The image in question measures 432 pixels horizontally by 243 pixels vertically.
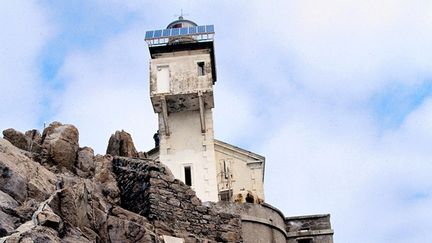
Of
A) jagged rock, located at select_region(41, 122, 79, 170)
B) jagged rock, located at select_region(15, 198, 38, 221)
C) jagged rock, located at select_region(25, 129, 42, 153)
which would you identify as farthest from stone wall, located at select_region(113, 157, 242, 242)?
jagged rock, located at select_region(15, 198, 38, 221)

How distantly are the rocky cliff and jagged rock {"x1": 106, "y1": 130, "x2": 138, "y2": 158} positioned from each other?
2.70m

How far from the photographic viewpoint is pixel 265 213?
71.9ft

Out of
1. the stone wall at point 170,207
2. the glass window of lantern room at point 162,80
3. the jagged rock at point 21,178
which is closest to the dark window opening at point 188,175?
the glass window of lantern room at point 162,80

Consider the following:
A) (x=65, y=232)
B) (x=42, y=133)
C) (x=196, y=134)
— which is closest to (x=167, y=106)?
(x=196, y=134)

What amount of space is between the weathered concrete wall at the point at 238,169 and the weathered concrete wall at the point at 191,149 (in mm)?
750

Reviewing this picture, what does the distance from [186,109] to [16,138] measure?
1627 centimetres

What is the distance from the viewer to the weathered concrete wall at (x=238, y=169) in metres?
32.3

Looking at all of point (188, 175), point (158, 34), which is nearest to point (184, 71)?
point (158, 34)

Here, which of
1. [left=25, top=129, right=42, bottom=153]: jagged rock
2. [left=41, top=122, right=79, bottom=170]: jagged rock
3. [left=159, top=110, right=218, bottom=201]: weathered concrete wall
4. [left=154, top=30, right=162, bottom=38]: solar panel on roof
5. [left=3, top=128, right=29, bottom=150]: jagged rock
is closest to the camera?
[left=41, top=122, right=79, bottom=170]: jagged rock

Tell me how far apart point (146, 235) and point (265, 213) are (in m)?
9.27

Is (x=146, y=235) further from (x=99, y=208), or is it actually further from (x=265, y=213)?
(x=265, y=213)

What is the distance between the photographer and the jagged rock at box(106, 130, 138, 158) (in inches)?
808

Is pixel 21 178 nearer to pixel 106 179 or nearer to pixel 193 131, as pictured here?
pixel 106 179

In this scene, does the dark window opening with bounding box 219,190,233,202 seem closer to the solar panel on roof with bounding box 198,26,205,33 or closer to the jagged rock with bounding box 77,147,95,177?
the solar panel on roof with bounding box 198,26,205,33
